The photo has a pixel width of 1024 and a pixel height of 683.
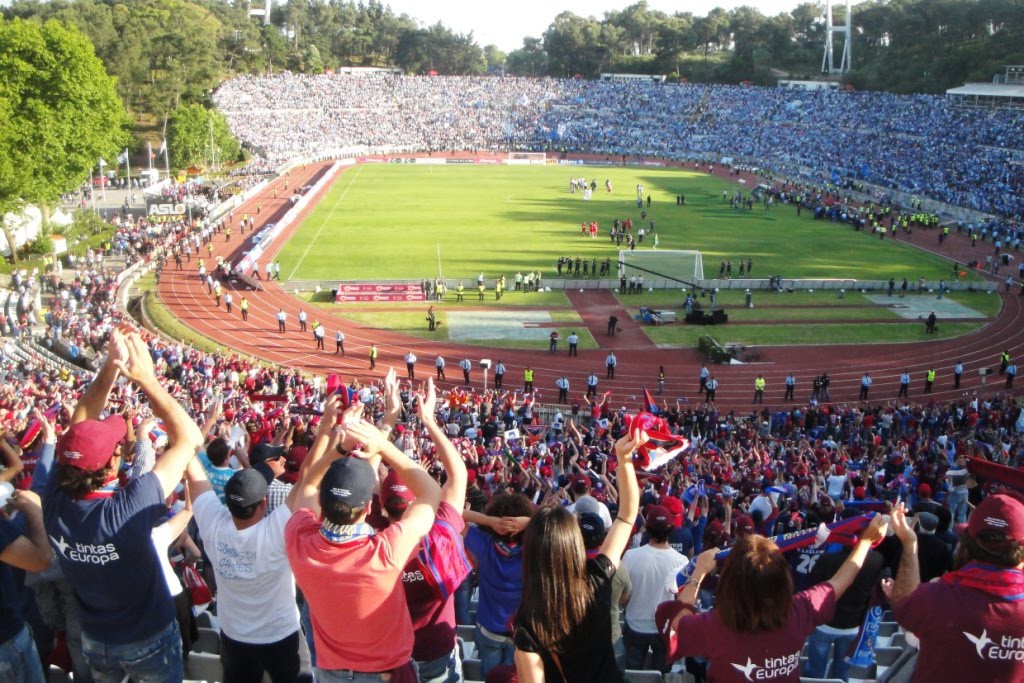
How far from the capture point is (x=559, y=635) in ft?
12.8

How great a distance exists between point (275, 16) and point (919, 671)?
159 meters

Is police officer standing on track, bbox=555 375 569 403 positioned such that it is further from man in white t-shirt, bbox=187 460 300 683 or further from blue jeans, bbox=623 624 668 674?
man in white t-shirt, bbox=187 460 300 683

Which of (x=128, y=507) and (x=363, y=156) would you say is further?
(x=363, y=156)

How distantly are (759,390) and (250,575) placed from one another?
24660 millimetres

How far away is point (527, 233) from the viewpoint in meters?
52.0

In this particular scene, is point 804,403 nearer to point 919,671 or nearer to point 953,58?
point 919,671

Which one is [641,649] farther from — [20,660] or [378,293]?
[378,293]

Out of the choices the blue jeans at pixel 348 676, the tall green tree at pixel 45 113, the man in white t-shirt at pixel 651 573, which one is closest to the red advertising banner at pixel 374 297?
the tall green tree at pixel 45 113

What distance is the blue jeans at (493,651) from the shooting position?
571 centimetres

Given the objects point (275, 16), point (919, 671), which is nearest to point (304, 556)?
point (919, 671)

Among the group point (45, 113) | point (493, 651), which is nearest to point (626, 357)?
point (493, 651)

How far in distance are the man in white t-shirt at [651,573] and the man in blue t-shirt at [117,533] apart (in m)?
2.93

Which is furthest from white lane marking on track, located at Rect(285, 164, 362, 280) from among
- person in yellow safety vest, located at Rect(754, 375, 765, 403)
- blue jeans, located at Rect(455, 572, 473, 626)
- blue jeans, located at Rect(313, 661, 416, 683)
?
blue jeans, located at Rect(313, 661, 416, 683)

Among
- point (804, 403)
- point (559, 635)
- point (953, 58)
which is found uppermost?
point (953, 58)
